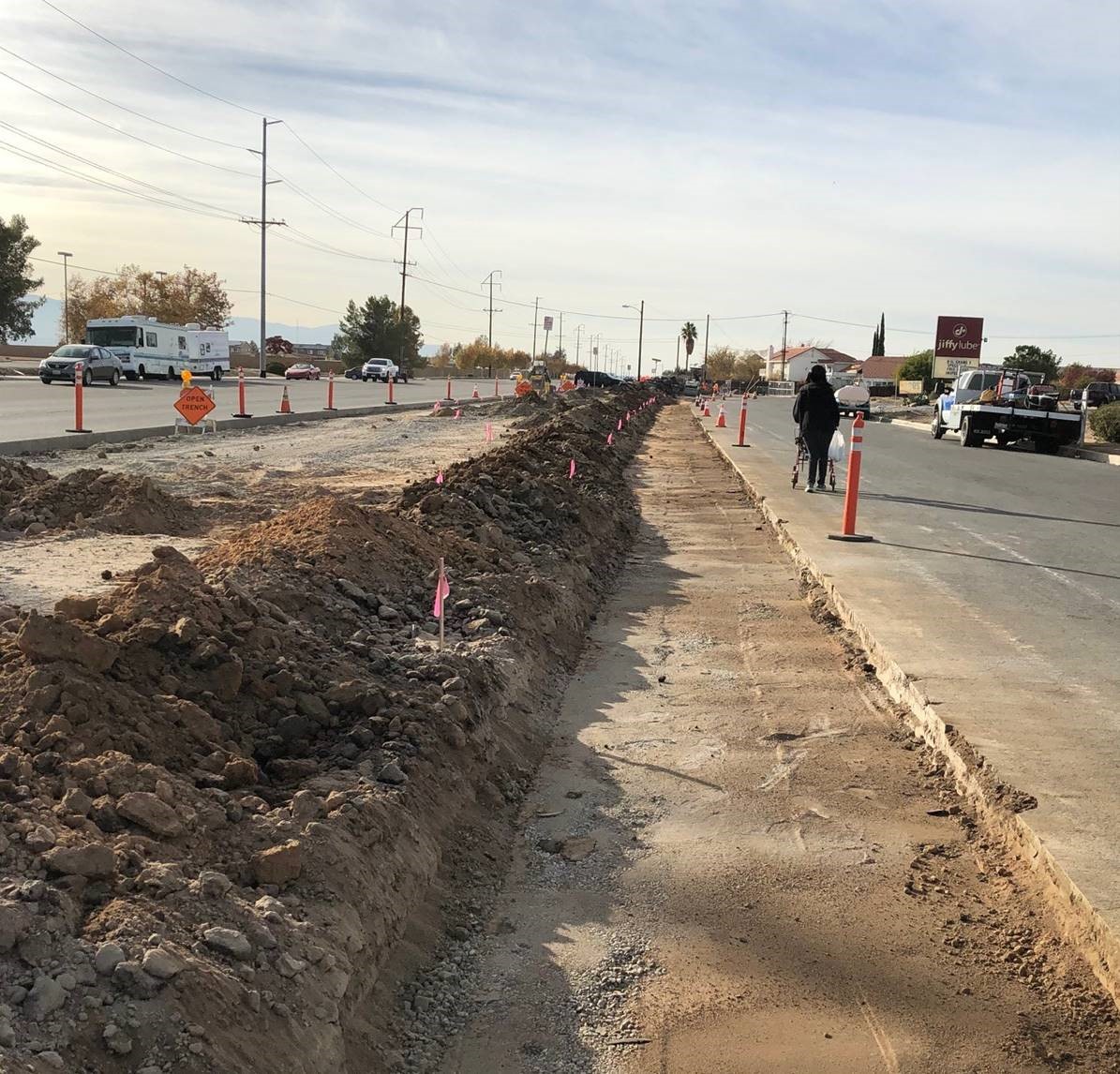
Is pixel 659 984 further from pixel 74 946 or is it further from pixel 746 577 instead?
pixel 746 577

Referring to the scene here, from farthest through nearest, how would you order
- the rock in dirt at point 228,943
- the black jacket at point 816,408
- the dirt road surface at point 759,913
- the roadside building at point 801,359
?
1. the roadside building at point 801,359
2. the black jacket at point 816,408
3. the dirt road surface at point 759,913
4. the rock in dirt at point 228,943

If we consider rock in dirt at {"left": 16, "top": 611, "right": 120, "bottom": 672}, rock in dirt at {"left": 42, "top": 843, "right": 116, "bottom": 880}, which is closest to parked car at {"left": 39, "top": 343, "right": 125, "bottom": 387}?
rock in dirt at {"left": 16, "top": 611, "right": 120, "bottom": 672}

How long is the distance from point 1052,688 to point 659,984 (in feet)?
11.3

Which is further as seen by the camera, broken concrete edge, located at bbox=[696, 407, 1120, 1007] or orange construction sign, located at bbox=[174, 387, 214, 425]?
orange construction sign, located at bbox=[174, 387, 214, 425]

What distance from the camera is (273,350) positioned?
9475 cm

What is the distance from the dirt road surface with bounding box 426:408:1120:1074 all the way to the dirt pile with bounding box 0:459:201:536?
199 inches

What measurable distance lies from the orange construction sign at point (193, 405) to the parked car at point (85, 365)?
67.0 ft

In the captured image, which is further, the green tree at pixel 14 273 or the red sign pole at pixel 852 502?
the green tree at pixel 14 273

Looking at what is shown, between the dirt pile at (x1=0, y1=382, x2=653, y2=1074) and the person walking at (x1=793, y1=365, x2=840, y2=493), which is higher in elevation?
the person walking at (x1=793, y1=365, x2=840, y2=493)

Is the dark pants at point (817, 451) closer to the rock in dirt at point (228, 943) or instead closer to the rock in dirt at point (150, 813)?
the rock in dirt at point (150, 813)

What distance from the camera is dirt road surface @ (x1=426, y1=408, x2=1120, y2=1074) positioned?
3311mm

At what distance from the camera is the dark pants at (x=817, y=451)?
15.1m

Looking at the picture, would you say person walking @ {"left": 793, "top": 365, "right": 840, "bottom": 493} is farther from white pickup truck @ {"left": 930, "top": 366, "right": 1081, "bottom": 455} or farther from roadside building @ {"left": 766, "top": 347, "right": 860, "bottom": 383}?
roadside building @ {"left": 766, "top": 347, "right": 860, "bottom": 383}

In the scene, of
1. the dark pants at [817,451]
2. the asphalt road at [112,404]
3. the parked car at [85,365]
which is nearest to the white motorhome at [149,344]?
the asphalt road at [112,404]
